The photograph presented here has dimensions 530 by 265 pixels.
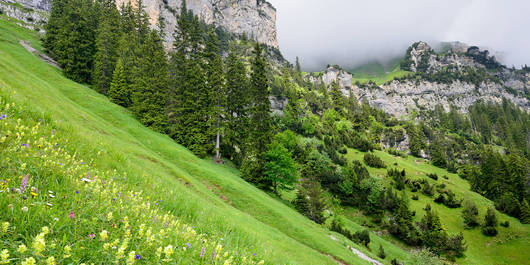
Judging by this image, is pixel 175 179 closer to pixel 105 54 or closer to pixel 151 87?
pixel 151 87

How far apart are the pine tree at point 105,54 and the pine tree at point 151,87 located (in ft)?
24.4

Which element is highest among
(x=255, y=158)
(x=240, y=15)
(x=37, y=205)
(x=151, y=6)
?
(x=240, y=15)

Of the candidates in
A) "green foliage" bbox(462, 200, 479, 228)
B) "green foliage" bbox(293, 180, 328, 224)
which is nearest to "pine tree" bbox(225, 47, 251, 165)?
"green foliage" bbox(293, 180, 328, 224)

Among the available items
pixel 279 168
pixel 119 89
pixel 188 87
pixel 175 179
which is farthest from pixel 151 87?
pixel 175 179

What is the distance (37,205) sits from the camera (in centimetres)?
206

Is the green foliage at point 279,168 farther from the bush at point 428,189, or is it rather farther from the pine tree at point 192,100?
the bush at point 428,189

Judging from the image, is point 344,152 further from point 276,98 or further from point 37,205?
point 37,205

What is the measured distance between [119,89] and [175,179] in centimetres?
3897

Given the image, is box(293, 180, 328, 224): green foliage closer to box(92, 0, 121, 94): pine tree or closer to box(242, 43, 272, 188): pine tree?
box(242, 43, 272, 188): pine tree

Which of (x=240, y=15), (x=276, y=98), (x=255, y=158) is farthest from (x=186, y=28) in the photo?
(x=240, y=15)

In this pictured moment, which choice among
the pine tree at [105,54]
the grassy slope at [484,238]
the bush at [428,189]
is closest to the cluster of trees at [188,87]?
the pine tree at [105,54]

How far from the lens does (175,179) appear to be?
1555 cm

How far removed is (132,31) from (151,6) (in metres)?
77.4

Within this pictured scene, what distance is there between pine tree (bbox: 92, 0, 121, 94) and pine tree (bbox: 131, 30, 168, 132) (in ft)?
24.4
